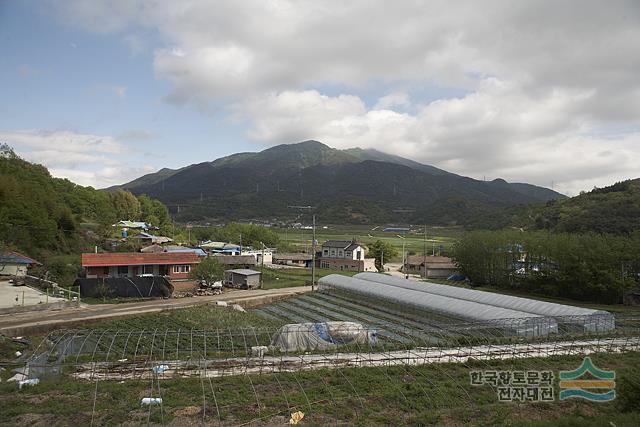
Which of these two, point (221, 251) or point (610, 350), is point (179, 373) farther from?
point (221, 251)

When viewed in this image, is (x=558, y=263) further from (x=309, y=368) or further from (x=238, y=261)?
(x=238, y=261)

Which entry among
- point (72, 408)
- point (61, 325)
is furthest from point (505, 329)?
point (61, 325)

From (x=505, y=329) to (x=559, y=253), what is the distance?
17241 mm

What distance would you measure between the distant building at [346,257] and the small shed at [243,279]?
674 inches

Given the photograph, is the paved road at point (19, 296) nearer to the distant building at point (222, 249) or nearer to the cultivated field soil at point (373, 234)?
the distant building at point (222, 249)

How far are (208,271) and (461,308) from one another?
797 inches

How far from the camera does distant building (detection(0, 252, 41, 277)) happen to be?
3210cm

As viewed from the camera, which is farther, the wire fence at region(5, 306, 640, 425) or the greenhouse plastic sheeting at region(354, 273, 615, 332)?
the greenhouse plastic sheeting at region(354, 273, 615, 332)

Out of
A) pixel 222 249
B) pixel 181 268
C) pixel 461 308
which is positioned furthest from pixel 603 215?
pixel 181 268

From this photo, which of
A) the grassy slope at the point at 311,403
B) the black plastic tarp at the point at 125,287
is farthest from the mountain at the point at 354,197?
the grassy slope at the point at 311,403

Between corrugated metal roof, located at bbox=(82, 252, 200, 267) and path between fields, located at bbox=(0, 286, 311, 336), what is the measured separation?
21.3 feet

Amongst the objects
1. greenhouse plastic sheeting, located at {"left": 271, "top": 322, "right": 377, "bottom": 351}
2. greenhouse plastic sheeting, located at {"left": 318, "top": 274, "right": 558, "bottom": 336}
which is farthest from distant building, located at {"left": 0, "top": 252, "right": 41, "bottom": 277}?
greenhouse plastic sheeting, located at {"left": 271, "top": 322, "right": 377, "bottom": 351}

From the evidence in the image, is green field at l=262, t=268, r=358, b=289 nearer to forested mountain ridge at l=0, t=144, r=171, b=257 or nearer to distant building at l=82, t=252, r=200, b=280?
distant building at l=82, t=252, r=200, b=280

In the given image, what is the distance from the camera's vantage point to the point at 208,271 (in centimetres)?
3350
